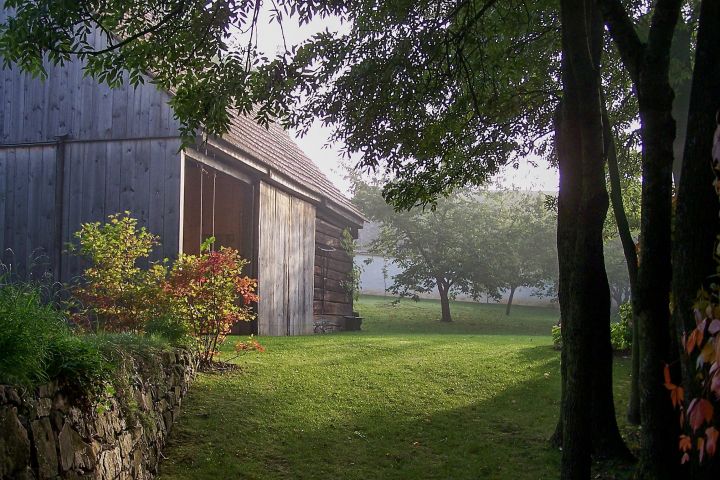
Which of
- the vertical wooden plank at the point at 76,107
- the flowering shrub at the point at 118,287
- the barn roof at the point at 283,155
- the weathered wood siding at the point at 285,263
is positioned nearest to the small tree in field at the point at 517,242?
the barn roof at the point at 283,155

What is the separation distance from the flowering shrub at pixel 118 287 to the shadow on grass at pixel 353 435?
113cm

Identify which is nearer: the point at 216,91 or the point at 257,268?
the point at 216,91

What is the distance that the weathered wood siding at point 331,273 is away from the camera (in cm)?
1852

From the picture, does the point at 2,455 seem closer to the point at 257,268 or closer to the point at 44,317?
the point at 44,317

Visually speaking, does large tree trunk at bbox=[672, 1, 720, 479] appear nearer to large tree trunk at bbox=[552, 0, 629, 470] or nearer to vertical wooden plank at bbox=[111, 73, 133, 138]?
large tree trunk at bbox=[552, 0, 629, 470]

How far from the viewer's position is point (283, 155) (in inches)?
631

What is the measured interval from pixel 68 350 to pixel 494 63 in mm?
5497

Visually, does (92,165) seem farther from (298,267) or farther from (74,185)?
(298,267)

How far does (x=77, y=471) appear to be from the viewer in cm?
444

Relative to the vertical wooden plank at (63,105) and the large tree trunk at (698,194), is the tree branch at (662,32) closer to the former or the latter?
the large tree trunk at (698,194)

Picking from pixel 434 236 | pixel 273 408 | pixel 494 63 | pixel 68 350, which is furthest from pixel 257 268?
pixel 434 236

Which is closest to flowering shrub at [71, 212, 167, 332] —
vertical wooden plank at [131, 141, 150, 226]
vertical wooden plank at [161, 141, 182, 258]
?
vertical wooden plank at [161, 141, 182, 258]

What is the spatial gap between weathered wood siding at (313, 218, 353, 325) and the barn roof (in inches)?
29.7

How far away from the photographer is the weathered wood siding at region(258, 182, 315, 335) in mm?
13945
